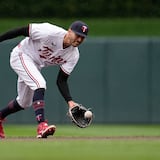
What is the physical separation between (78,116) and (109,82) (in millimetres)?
6168

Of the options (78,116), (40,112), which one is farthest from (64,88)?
(40,112)

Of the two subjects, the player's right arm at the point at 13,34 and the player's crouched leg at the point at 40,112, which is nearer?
the player's crouched leg at the point at 40,112

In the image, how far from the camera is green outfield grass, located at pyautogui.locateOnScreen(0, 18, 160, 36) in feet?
59.8

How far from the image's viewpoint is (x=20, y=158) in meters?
6.18

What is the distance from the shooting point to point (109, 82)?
1507 centimetres

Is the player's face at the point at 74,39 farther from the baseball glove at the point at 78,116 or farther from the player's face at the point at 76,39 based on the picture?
the baseball glove at the point at 78,116

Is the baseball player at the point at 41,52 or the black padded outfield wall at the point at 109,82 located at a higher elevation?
the baseball player at the point at 41,52

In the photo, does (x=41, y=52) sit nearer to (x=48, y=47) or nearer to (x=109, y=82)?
(x=48, y=47)

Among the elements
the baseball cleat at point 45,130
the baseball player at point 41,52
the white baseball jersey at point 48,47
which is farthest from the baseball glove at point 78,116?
the baseball cleat at point 45,130

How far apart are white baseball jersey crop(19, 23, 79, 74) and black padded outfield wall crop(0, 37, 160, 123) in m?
5.95

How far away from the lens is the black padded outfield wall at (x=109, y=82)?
14953 mm

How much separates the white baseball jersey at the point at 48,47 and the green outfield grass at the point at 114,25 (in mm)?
9298

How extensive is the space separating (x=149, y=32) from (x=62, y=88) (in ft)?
31.3
